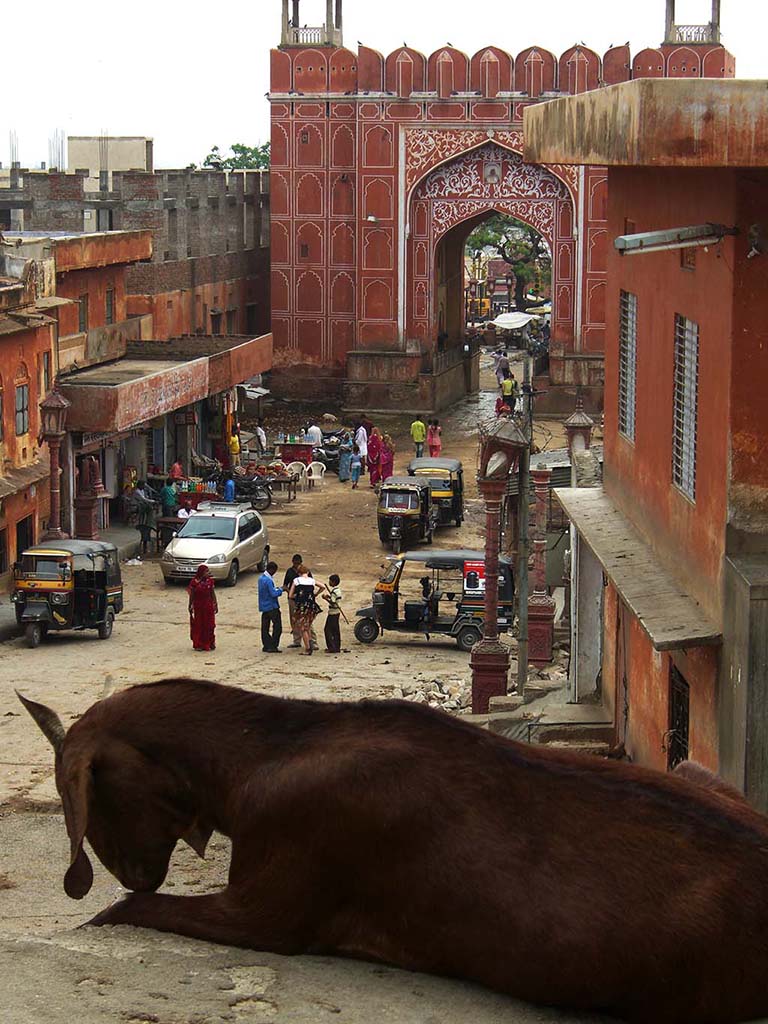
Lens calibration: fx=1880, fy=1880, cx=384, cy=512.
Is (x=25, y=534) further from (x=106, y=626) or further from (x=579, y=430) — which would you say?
(x=579, y=430)

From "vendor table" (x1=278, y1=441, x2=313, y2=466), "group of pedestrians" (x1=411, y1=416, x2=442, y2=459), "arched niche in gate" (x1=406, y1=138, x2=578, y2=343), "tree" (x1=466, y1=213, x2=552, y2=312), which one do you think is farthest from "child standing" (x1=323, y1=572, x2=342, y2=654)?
"tree" (x1=466, y1=213, x2=552, y2=312)

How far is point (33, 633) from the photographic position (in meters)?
22.3

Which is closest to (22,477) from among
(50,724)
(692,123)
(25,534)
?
(25,534)

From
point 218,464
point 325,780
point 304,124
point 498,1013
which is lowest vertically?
point 218,464

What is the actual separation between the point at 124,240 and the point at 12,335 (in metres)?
9.26

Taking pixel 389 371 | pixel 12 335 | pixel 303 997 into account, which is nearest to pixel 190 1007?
pixel 303 997

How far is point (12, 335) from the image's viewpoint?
2675 centimetres

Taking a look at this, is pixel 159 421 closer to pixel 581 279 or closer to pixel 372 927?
pixel 581 279

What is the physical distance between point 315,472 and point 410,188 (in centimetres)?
1071

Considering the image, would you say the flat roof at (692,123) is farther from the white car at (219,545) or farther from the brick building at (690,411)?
the white car at (219,545)

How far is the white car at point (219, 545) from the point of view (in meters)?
26.5

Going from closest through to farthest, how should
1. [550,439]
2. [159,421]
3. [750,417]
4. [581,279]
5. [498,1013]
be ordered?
[498,1013] < [750,417] < [159,421] < [550,439] < [581,279]

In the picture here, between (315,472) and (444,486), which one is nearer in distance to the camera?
(444,486)

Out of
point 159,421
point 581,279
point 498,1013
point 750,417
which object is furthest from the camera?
point 581,279
